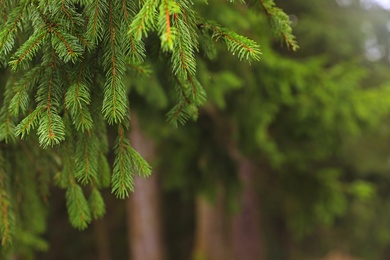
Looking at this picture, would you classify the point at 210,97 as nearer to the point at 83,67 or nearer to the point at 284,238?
the point at 83,67

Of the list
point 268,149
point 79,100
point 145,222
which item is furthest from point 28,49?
point 145,222

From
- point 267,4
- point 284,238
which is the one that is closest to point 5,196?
point 267,4

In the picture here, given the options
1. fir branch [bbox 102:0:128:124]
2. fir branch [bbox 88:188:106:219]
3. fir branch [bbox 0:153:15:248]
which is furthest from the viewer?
fir branch [bbox 88:188:106:219]

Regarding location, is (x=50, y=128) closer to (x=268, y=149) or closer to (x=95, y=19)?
(x=95, y=19)

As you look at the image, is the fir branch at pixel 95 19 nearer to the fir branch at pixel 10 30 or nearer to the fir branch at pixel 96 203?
the fir branch at pixel 10 30

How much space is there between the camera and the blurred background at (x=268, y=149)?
6.78 m

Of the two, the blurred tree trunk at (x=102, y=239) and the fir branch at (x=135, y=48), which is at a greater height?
the fir branch at (x=135, y=48)

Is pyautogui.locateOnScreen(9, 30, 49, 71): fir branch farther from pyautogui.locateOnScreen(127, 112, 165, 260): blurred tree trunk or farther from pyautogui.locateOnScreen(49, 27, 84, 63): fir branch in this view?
pyautogui.locateOnScreen(127, 112, 165, 260): blurred tree trunk

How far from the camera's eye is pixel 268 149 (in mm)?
7957

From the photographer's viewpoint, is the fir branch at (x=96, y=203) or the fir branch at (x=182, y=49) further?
the fir branch at (x=96, y=203)

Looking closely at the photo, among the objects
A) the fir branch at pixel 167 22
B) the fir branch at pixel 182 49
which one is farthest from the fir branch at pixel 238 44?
the fir branch at pixel 167 22

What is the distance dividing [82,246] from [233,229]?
7197 mm

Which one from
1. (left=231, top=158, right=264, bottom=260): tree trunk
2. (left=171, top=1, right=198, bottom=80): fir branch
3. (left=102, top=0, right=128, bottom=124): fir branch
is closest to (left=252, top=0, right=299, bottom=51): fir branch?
(left=171, top=1, right=198, bottom=80): fir branch

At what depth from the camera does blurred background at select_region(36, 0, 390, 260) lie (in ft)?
22.2
